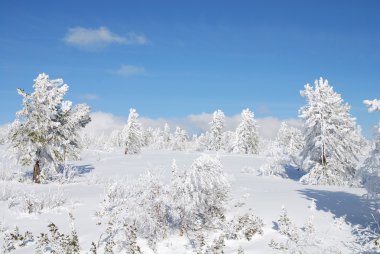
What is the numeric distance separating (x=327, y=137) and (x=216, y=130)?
54.7m

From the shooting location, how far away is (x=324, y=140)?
2784cm

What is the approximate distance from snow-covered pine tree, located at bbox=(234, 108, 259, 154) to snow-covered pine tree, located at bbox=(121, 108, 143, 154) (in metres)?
17.7

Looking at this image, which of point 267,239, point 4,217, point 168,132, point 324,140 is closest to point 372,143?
point 267,239

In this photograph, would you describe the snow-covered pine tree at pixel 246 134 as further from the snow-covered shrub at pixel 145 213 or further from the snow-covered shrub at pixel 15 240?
the snow-covered shrub at pixel 15 240

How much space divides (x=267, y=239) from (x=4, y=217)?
8.59 m

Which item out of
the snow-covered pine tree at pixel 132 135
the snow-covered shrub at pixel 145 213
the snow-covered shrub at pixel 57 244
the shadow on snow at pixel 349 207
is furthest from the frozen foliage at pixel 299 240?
the snow-covered pine tree at pixel 132 135

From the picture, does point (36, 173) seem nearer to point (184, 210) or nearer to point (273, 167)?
point (184, 210)

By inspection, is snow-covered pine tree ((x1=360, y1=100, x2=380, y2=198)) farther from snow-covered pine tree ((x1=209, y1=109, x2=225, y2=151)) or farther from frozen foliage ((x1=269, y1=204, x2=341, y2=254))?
snow-covered pine tree ((x1=209, y1=109, x2=225, y2=151))

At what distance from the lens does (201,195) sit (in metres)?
12.1

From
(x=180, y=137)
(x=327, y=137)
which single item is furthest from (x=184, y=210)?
(x=180, y=137)

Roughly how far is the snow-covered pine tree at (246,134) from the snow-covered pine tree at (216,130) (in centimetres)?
1059

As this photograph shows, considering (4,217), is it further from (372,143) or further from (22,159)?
(372,143)

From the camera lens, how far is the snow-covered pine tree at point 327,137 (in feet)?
91.6

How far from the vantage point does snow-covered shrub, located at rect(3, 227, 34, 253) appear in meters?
10.5
